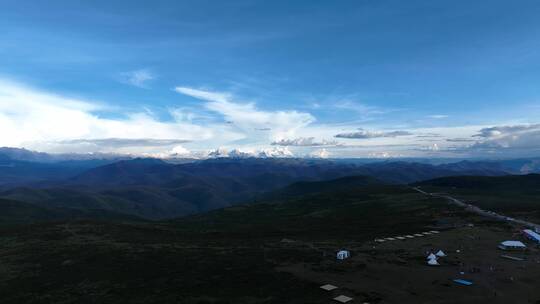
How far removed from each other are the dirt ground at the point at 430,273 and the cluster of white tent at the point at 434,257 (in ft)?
3.52

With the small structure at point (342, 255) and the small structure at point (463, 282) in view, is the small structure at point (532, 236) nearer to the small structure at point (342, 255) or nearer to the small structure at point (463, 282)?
the small structure at point (463, 282)

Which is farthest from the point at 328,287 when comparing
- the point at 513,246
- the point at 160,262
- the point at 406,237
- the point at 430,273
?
the point at 406,237

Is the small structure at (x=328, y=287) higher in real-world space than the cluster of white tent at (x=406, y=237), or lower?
higher

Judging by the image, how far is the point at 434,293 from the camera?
5656 cm

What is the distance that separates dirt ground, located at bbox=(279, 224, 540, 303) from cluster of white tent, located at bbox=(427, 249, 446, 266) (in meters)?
1.07

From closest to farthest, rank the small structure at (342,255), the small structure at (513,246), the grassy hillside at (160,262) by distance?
the grassy hillside at (160,262), the small structure at (342,255), the small structure at (513,246)

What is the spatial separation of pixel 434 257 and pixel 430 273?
851 cm

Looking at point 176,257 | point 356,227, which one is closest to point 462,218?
point 356,227

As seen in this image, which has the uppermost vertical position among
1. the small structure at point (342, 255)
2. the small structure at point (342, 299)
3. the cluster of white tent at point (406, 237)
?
the small structure at point (342, 299)

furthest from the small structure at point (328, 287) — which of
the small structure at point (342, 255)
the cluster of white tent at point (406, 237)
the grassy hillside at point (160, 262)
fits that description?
the cluster of white tent at point (406, 237)

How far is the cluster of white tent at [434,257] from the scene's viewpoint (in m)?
72.8

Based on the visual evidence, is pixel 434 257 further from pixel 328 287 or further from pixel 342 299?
pixel 342 299

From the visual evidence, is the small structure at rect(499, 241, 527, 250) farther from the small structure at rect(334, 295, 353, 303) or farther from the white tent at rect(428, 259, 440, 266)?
the small structure at rect(334, 295, 353, 303)

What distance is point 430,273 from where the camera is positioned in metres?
67.2
